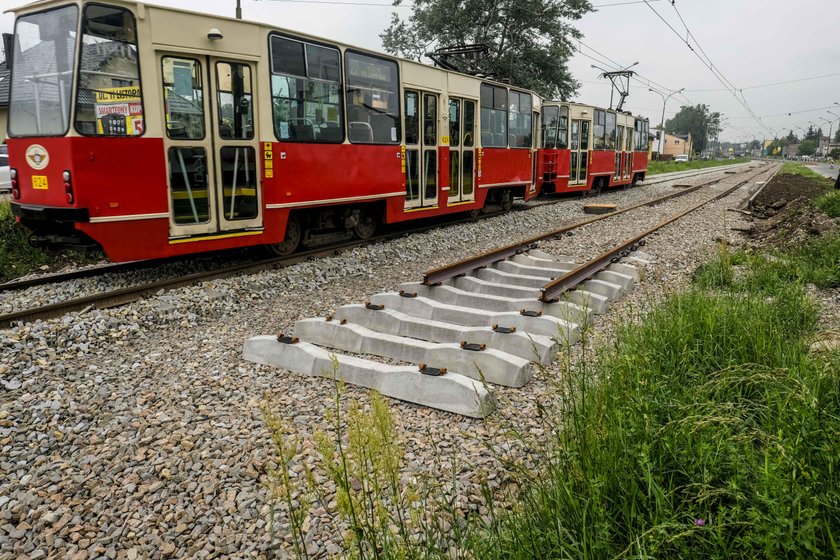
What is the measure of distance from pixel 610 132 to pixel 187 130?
19.3 m

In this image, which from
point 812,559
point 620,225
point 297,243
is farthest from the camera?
point 620,225

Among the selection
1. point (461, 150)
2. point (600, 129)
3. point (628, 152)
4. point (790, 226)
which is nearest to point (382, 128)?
point (461, 150)

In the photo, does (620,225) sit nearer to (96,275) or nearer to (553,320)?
(553,320)

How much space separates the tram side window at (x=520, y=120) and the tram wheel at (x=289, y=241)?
7.26m

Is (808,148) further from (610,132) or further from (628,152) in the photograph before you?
(610,132)

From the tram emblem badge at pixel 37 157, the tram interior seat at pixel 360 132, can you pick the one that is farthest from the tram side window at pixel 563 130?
the tram emblem badge at pixel 37 157

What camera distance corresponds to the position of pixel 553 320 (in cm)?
513

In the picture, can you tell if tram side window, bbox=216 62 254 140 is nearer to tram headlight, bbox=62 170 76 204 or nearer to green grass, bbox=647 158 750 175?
tram headlight, bbox=62 170 76 204

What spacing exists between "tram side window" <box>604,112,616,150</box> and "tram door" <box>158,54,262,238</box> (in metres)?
17.8

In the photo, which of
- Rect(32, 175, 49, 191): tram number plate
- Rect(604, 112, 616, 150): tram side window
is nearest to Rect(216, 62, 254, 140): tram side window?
Rect(32, 175, 49, 191): tram number plate

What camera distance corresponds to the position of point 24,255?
31.8 feet

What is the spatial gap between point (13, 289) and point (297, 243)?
3.75 meters

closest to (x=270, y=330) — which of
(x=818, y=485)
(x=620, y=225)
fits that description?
(x=818, y=485)

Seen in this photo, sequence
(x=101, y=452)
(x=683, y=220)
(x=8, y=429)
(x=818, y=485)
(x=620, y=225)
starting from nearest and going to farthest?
1. (x=818, y=485)
2. (x=101, y=452)
3. (x=8, y=429)
4. (x=620, y=225)
5. (x=683, y=220)
